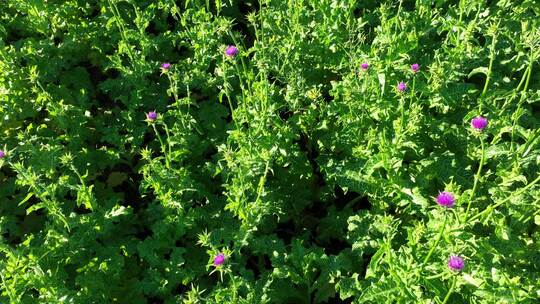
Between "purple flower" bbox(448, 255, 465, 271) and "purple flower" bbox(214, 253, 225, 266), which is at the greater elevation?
"purple flower" bbox(448, 255, 465, 271)

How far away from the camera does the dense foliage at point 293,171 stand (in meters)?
2.56

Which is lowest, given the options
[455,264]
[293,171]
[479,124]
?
[293,171]

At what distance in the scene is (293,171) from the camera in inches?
129

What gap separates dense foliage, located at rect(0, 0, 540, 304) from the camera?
2.56 m

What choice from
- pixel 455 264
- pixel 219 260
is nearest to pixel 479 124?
pixel 455 264

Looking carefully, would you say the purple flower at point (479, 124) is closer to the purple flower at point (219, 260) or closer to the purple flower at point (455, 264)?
the purple flower at point (455, 264)

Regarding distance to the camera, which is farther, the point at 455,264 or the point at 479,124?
the point at 479,124

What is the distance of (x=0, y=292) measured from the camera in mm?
2812

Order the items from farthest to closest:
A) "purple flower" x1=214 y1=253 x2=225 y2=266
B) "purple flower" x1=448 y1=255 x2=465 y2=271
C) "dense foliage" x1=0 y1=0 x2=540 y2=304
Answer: "dense foliage" x1=0 y1=0 x2=540 y2=304
"purple flower" x1=214 y1=253 x2=225 y2=266
"purple flower" x1=448 y1=255 x2=465 y2=271

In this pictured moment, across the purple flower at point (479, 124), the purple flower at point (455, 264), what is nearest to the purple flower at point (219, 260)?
the purple flower at point (455, 264)

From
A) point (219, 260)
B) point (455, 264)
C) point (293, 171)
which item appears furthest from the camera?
point (293, 171)

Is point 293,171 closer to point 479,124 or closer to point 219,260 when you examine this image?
point 219,260

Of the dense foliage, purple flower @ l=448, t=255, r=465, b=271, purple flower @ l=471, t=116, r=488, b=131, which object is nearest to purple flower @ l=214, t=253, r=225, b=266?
the dense foliage

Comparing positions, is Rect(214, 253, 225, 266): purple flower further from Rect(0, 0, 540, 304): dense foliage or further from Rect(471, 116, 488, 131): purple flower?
Rect(471, 116, 488, 131): purple flower
